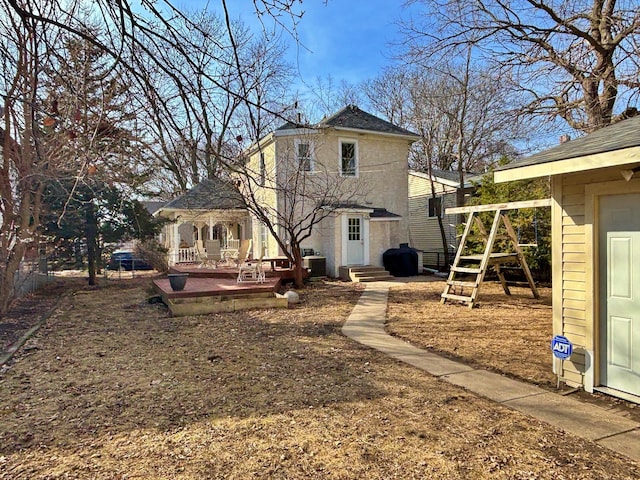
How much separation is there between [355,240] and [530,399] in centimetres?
1184

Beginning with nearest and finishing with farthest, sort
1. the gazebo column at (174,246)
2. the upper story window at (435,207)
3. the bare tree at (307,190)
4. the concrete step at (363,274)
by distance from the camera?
the bare tree at (307,190)
the concrete step at (363,274)
the gazebo column at (174,246)
the upper story window at (435,207)

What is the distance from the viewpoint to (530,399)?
4.21 metres

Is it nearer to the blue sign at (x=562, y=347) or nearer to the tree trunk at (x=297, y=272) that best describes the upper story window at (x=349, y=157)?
the tree trunk at (x=297, y=272)

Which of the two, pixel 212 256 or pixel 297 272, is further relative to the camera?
pixel 212 256

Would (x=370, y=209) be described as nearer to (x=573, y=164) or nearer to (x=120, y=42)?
(x=573, y=164)

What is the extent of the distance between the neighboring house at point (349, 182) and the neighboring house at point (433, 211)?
126 inches

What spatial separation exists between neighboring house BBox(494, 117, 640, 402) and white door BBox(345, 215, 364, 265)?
10846mm

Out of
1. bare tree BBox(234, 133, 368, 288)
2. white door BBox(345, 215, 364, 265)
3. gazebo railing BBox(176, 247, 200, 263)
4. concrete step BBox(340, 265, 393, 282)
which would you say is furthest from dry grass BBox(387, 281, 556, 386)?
gazebo railing BBox(176, 247, 200, 263)

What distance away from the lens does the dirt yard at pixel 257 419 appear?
296cm

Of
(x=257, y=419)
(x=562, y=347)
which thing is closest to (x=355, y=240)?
(x=562, y=347)

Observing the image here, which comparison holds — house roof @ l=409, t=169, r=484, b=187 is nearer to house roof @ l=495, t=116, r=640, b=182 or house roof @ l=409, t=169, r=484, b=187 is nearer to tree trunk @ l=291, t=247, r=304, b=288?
tree trunk @ l=291, t=247, r=304, b=288

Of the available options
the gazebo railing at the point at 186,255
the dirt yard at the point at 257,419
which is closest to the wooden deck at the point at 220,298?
the dirt yard at the point at 257,419

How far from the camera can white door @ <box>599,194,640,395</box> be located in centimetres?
411

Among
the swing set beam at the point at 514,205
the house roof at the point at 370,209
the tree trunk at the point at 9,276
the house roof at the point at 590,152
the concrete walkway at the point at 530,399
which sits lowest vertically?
the concrete walkway at the point at 530,399
